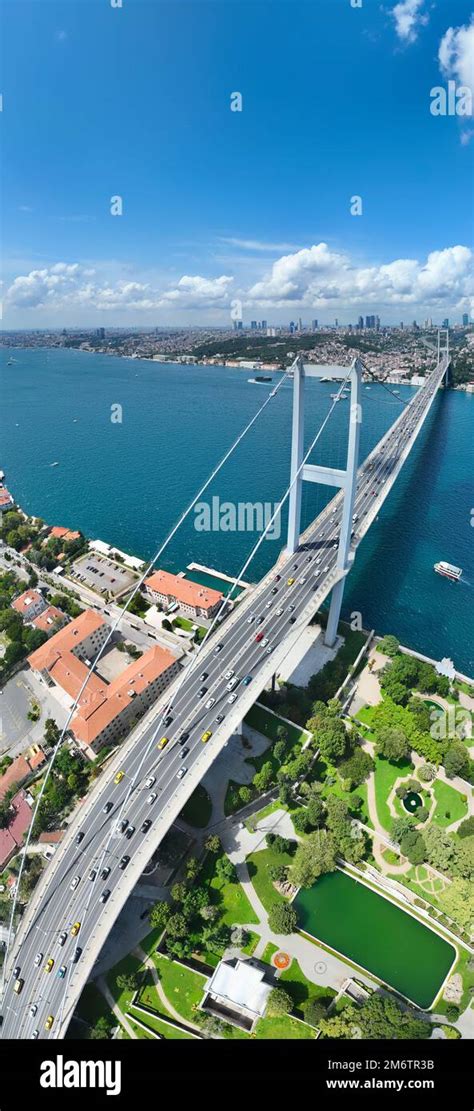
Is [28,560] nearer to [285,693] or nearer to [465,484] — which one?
[285,693]

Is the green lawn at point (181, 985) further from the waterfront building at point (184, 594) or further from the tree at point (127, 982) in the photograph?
the waterfront building at point (184, 594)

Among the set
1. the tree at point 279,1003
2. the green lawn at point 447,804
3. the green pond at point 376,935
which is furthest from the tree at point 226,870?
the green lawn at point 447,804

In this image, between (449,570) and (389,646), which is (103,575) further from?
(449,570)

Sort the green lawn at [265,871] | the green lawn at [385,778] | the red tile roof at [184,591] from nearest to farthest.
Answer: the green lawn at [265,871]
the green lawn at [385,778]
the red tile roof at [184,591]

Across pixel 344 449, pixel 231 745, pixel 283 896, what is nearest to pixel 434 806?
pixel 283 896

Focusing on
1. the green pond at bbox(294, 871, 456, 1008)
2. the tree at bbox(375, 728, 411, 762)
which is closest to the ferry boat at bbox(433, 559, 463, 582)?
the tree at bbox(375, 728, 411, 762)

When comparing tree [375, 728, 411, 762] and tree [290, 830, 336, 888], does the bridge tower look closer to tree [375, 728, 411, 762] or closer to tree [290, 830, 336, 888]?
tree [375, 728, 411, 762]
